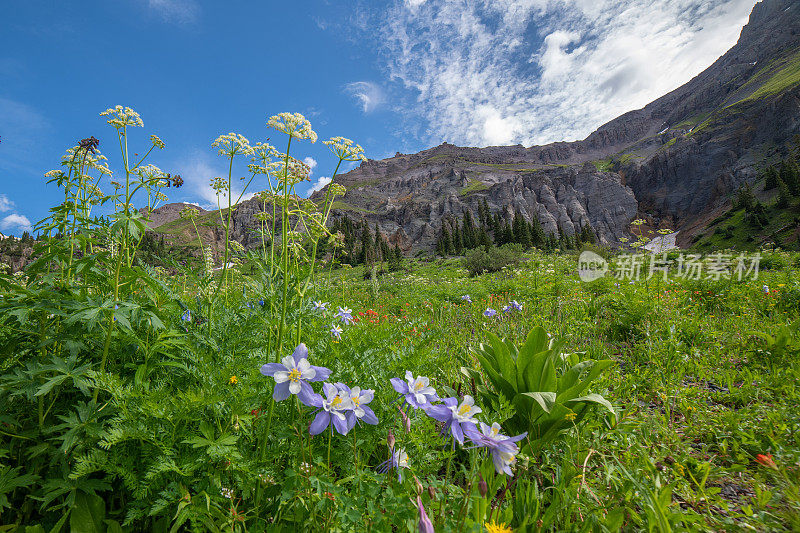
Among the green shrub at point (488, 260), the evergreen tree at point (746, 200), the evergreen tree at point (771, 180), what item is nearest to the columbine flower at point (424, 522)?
the green shrub at point (488, 260)

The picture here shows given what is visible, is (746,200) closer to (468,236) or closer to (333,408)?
(468,236)

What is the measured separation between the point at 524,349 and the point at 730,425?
155cm

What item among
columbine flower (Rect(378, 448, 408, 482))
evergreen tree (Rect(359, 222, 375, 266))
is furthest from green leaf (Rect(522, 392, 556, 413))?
evergreen tree (Rect(359, 222, 375, 266))

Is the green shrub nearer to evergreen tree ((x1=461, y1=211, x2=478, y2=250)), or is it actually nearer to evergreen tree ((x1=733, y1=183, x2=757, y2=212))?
evergreen tree ((x1=461, y1=211, x2=478, y2=250))

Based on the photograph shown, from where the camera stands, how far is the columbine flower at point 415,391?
129cm

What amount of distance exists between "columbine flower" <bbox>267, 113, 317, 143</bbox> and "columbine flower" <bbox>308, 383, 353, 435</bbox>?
1.37 meters

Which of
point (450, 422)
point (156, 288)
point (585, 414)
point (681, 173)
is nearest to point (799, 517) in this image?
point (585, 414)

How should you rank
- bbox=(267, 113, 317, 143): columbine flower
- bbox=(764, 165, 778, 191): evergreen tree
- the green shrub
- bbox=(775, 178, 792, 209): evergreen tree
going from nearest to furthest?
bbox=(267, 113, 317, 143): columbine flower → the green shrub → bbox=(775, 178, 792, 209): evergreen tree → bbox=(764, 165, 778, 191): evergreen tree

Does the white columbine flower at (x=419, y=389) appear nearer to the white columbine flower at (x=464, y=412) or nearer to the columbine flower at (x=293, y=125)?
the white columbine flower at (x=464, y=412)

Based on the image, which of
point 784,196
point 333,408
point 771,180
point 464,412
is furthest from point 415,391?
point 771,180

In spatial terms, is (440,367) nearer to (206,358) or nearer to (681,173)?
(206,358)

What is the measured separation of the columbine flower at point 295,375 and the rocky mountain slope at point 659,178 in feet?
272

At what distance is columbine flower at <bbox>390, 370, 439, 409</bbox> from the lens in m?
1.29

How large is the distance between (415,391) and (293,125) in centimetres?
156
